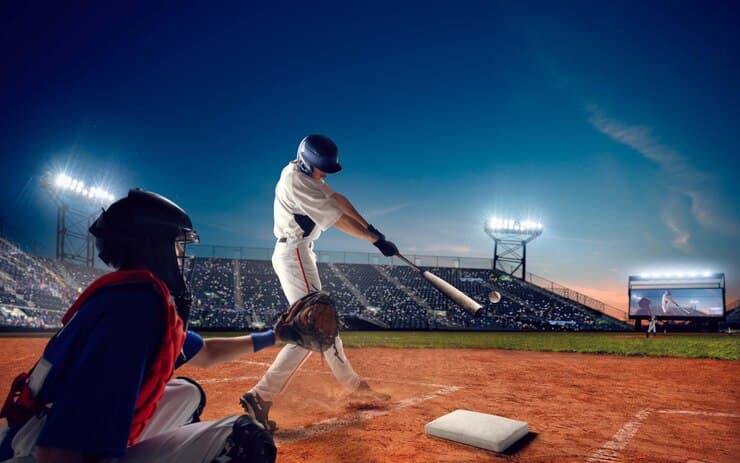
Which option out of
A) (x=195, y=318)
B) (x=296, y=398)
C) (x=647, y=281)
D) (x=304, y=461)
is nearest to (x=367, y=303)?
(x=195, y=318)

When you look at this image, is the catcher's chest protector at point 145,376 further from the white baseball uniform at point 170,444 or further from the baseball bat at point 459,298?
the baseball bat at point 459,298

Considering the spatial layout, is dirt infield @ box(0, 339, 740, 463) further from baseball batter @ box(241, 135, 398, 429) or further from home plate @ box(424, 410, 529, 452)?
baseball batter @ box(241, 135, 398, 429)

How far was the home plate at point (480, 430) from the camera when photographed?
2770mm

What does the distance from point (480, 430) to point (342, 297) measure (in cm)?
2874

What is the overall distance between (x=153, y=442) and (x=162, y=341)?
48 centimetres

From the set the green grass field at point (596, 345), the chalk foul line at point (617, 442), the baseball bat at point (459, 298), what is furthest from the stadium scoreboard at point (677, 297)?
the baseball bat at point (459, 298)

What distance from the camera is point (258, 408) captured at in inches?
126

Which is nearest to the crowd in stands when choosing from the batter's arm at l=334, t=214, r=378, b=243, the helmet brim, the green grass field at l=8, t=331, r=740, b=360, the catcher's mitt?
the green grass field at l=8, t=331, r=740, b=360

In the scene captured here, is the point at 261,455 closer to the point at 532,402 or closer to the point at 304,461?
the point at 304,461

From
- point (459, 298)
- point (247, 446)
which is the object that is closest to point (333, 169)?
point (459, 298)

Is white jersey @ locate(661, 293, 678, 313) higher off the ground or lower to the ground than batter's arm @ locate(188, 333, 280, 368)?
lower

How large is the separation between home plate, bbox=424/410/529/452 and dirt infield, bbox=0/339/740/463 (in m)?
0.06

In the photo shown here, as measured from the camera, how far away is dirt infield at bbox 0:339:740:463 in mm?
2770

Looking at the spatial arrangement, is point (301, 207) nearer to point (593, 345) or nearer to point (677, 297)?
point (593, 345)
